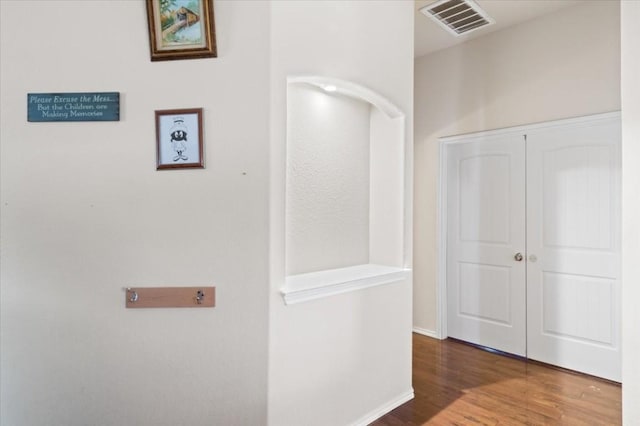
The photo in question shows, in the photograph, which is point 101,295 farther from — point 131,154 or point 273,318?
point 273,318

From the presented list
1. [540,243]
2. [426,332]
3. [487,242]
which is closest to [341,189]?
[487,242]

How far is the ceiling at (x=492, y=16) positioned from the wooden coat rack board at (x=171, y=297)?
271cm

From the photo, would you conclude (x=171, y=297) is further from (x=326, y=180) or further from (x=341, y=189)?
(x=341, y=189)

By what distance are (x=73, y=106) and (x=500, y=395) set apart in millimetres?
3126

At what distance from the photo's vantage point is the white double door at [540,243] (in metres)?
2.76

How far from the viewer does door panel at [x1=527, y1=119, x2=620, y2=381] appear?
108 inches

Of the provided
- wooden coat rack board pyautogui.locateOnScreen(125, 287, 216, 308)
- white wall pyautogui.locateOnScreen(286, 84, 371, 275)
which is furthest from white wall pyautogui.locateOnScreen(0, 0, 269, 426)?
white wall pyautogui.locateOnScreen(286, 84, 371, 275)

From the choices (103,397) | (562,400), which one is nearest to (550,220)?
(562,400)

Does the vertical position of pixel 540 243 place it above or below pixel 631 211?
below

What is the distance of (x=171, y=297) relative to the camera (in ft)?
5.38

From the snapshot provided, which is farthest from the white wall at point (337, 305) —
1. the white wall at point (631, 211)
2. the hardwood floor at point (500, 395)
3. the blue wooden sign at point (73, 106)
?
the white wall at point (631, 211)

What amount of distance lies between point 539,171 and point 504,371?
1.72 metres

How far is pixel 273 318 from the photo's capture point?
1.71m

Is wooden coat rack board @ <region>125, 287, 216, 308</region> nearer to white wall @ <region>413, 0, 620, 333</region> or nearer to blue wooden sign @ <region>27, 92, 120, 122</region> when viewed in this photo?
Answer: blue wooden sign @ <region>27, 92, 120, 122</region>
